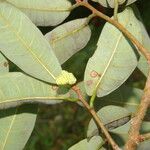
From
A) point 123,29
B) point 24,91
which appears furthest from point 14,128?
point 123,29

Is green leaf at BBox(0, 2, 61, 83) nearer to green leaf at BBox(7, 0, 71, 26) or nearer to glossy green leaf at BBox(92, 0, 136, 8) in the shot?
green leaf at BBox(7, 0, 71, 26)

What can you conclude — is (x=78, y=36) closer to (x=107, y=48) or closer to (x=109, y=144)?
(x=107, y=48)

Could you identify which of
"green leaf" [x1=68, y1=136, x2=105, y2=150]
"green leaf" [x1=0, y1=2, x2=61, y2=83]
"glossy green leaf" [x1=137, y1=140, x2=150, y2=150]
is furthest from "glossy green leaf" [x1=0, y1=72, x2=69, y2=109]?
"glossy green leaf" [x1=137, y1=140, x2=150, y2=150]

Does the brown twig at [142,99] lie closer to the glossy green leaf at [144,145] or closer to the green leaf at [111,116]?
the green leaf at [111,116]

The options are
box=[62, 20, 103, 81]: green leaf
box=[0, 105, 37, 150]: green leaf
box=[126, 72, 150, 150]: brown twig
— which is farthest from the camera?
box=[62, 20, 103, 81]: green leaf

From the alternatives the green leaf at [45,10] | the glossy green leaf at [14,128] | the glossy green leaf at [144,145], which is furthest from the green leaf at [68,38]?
the glossy green leaf at [144,145]
